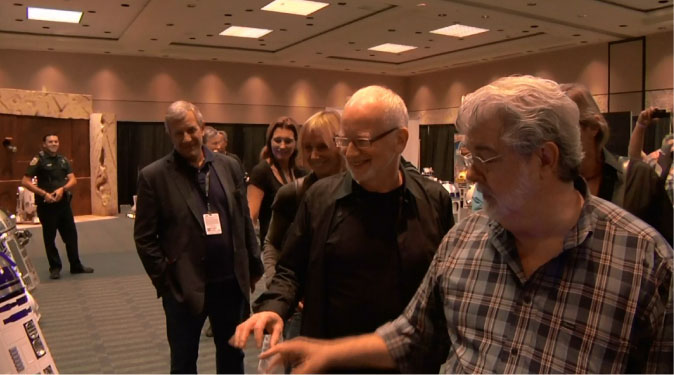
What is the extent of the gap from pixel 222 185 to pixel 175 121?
1.26 ft

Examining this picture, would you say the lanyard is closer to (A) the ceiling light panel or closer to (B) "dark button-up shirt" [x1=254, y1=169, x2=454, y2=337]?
(B) "dark button-up shirt" [x1=254, y1=169, x2=454, y2=337]

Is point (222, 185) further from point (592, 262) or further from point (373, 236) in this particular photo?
point (592, 262)

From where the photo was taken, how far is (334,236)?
1667mm

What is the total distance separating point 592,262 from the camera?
1.04 metres

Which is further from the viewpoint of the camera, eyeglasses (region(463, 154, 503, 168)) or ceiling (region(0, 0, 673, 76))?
ceiling (region(0, 0, 673, 76))

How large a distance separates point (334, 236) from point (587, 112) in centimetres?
95

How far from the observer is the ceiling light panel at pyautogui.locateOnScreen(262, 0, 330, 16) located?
9695mm

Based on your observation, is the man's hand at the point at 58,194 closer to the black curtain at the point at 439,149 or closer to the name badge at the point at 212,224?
the name badge at the point at 212,224

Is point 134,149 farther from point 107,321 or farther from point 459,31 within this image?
point 107,321

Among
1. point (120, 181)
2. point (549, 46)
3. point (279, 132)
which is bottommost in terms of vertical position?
point (120, 181)

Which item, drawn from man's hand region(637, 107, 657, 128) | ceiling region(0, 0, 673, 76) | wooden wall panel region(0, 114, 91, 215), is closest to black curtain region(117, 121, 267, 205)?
Answer: wooden wall panel region(0, 114, 91, 215)

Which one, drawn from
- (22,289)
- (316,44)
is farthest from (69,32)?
(22,289)

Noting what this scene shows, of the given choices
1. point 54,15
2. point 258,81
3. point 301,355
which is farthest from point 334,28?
point 301,355

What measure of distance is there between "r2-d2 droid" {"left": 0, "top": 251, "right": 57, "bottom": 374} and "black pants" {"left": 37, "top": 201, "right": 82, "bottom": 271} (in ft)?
15.8
